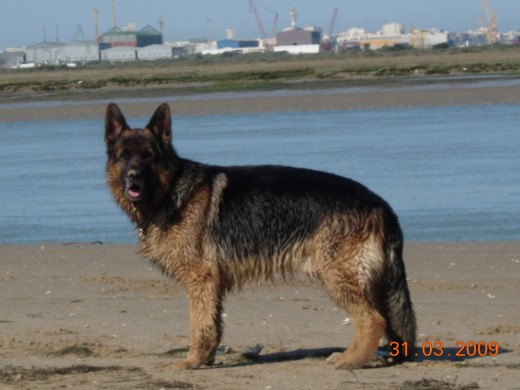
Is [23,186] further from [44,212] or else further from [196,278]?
[196,278]

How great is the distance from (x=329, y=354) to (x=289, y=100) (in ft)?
119

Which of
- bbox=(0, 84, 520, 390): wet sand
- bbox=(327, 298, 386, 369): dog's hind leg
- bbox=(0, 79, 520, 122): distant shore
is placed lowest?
bbox=(0, 79, 520, 122): distant shore

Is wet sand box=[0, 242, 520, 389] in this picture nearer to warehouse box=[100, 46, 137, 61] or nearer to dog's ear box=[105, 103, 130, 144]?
dog's ear box=[105, 103, 130, 144]

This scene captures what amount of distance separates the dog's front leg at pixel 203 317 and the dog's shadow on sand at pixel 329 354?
0.73ft

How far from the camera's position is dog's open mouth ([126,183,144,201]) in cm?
711

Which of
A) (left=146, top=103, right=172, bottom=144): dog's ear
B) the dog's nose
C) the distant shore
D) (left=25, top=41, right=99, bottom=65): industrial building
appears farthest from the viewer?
(left=25, top=41, right=99, bottom=65): industrial building

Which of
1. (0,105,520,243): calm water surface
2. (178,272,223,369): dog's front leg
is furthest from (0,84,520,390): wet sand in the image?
(0,105,520,243): calm water surface

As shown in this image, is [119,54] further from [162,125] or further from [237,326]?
[162,125]

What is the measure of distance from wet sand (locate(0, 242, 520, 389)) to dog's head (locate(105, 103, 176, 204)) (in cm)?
110

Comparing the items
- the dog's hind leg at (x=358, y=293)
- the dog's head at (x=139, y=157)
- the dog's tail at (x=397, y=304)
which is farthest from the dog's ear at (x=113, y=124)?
the dog's tail at (x=397, y=304)

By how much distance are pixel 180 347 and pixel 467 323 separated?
2.10 metres

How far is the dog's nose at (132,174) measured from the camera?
7.05m

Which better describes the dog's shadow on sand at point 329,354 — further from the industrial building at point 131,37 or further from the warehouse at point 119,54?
the industrial building at point 131,37

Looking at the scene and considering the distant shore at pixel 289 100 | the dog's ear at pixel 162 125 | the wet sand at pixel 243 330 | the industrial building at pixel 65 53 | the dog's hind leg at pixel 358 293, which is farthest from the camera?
the industrial building at pixel 65 53
